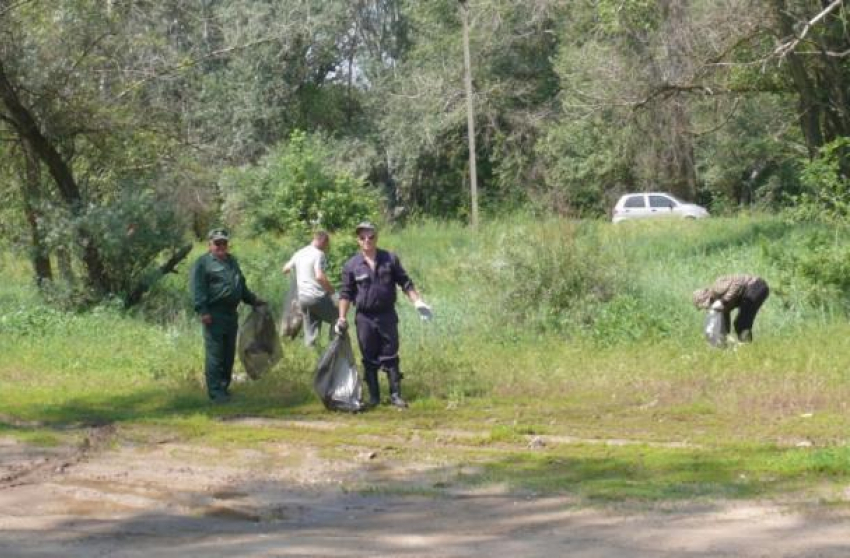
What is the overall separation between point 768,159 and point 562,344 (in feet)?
114

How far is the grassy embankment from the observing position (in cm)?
1005

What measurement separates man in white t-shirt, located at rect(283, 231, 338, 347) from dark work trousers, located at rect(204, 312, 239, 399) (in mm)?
1887

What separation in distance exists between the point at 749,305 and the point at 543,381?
105 inches

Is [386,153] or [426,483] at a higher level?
[386,153]

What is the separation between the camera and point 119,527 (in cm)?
848

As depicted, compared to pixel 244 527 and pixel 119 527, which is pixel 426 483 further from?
pixel 119 527

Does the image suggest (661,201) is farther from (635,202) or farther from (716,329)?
(716,329)

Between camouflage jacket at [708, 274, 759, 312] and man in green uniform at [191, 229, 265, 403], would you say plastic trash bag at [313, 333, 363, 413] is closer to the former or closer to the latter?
man in green uniform at [191, 229, 265, 403]

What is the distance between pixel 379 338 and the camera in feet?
42.7

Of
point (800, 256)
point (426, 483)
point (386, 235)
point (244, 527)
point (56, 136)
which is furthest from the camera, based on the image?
point (386, 235)

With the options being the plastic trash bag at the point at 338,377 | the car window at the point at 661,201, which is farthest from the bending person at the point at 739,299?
the car window at the point at 661,201

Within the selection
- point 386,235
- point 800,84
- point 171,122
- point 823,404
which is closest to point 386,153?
point 386,235

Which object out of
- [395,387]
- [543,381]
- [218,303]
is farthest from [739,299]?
[218,303]

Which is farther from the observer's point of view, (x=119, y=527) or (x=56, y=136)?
(x=56, y=136)
